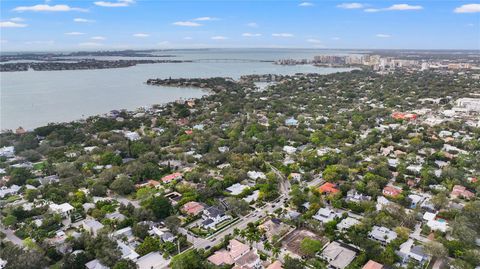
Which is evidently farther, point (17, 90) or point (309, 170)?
point (17, 90)

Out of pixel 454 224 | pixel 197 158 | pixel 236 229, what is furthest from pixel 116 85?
pixel 454 224

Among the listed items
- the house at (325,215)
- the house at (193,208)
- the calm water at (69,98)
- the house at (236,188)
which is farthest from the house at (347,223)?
the calm water at (69,98)

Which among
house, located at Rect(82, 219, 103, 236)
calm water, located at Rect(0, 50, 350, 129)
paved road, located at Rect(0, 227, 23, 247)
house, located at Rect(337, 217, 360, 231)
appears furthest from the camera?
calm water, located at Rect(0, 50, 350, 129)

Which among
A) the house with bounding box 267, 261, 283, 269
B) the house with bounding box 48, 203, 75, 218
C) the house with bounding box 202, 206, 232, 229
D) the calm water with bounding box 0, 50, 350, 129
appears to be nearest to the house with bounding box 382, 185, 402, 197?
the house with bounding box 267, 261, 283, 269

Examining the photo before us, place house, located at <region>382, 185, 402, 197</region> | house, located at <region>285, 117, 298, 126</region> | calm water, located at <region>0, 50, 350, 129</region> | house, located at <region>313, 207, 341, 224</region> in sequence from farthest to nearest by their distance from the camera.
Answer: calm water, located at <region>0, 50, 350, 129</region>
house, located at <region>285, 117, 298, 126</region>
house, located at <region>382, 185, 402, 197</region>
house, located at <region>313, 207, 341, 224</region>

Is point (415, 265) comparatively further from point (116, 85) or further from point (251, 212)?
point (116, 85)

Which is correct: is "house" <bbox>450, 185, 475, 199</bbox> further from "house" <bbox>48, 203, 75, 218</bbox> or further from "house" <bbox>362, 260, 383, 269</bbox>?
"house" <bbox>48, 203, 75, 218</bbox>

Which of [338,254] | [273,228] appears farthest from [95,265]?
[338,254]
